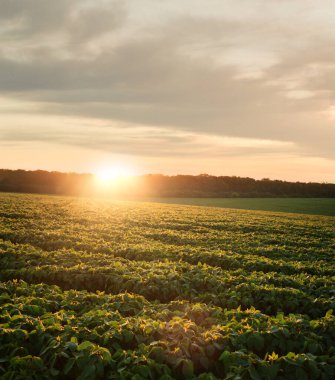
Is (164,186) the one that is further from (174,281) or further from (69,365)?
(69,365)

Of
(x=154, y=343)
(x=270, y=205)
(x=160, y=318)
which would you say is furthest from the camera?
(x=270, y=205)

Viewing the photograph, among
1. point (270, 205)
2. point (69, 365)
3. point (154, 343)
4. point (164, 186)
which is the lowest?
point (69, 365)

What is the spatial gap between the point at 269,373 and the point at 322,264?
36.5 feet

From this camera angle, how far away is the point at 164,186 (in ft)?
349

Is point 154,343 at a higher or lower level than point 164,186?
lower

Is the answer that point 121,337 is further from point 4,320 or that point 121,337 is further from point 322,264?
point 322,264

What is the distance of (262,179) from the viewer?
11450cm

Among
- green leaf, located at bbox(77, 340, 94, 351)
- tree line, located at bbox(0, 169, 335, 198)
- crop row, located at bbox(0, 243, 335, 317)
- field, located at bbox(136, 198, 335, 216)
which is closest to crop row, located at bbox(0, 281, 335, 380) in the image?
green leaf, located at bbox(77, 340, 94, 351)

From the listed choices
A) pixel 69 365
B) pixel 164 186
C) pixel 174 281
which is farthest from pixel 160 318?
pixel 164 186

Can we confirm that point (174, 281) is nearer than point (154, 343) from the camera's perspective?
No

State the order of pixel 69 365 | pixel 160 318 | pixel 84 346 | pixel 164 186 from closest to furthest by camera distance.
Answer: pixel 69 365, pixel 84 346, pixel 160 318, pixel 164 186

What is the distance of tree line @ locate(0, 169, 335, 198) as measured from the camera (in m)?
98.1

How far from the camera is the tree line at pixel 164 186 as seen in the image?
9806 cm

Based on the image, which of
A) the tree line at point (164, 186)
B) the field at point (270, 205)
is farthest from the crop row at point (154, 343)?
the tree line at point (164, 186)
